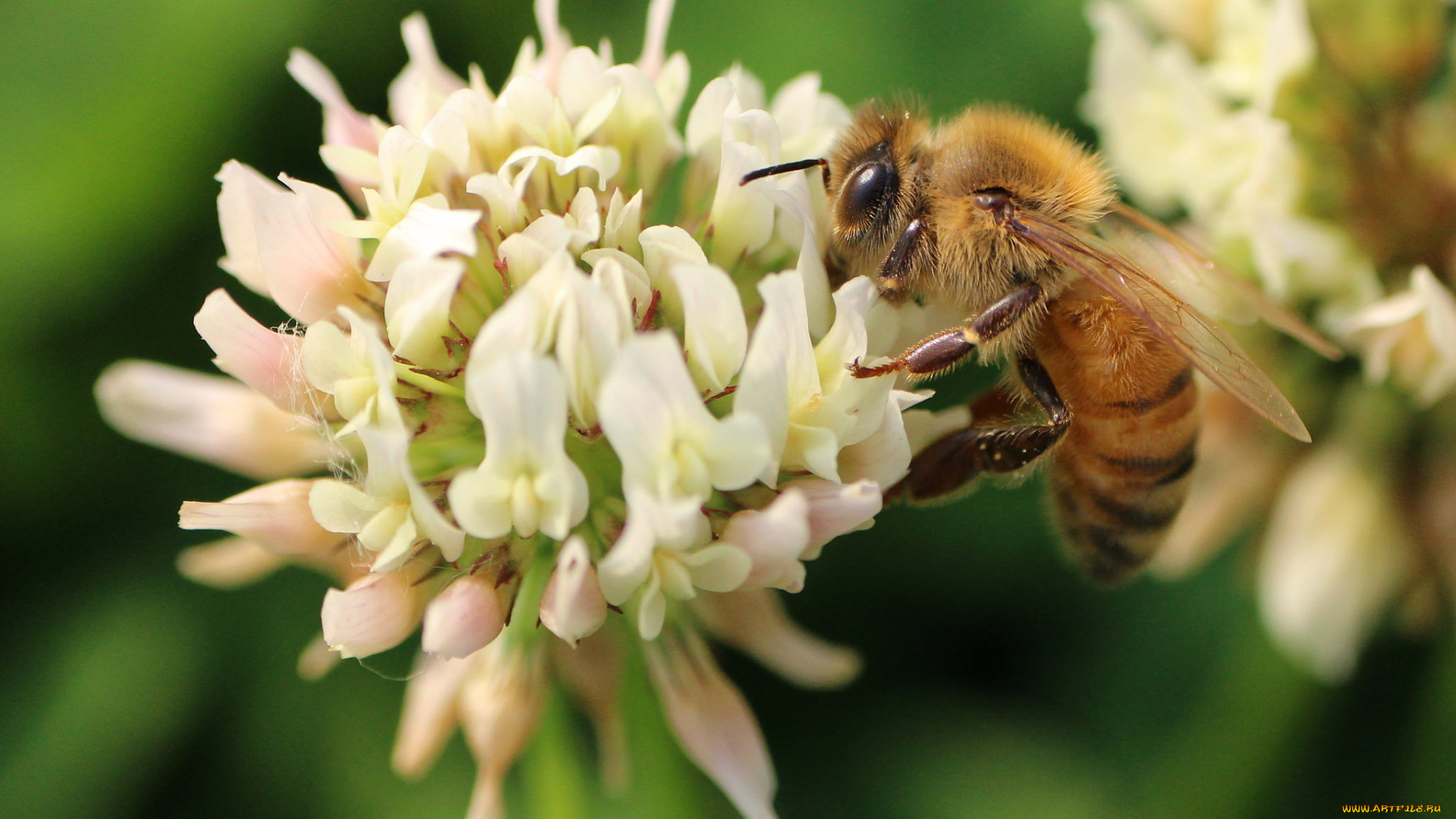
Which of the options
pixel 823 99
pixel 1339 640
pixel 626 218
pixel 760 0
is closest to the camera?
pixel 626 218

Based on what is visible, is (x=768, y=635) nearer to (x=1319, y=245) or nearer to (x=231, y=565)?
(x=231, y=565)

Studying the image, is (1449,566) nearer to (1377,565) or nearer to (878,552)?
(1377,565)

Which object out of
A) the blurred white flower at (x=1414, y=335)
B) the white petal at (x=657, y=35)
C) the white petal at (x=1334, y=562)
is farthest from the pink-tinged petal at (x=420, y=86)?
the white petal at (x=1334, y=562)

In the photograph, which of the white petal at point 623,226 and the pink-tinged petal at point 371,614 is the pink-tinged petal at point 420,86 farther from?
the pink-tinged petal at point 371,614

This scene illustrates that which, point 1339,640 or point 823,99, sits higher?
point 823,99

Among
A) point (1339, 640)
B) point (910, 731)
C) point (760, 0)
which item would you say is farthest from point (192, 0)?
point (1339, 640)

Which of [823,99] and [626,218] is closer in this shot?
[626,218]

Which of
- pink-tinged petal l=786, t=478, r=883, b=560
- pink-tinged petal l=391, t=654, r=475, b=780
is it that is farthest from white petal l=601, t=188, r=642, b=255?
pink-tinged petal l=391, t=654, r=475, b=780

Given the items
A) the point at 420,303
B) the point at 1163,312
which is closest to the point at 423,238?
the point at 420,303
